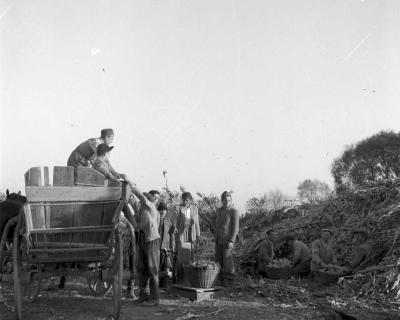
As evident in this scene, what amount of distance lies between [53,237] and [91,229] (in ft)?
1.50

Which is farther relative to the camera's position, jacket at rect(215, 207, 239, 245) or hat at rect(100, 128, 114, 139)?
jacket at rect(215, 207, 239, 245)

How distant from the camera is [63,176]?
5.78 meters

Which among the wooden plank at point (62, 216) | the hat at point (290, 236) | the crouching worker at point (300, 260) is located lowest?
the crouching worker at point (300, 260)

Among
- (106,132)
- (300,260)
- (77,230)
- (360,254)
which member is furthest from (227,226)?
(77,230)

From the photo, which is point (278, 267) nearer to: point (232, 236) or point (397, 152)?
point (232, 236)

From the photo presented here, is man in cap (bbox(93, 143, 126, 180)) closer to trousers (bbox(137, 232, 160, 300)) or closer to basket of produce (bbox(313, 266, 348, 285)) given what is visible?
trousers (bbox(137, 232, 160, 300))

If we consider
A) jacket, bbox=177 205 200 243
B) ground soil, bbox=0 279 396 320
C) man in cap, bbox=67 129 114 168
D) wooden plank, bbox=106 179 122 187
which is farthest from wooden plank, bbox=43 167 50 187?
jacket, bbox=177 205 200 243

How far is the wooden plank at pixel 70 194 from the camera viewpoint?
549 cm

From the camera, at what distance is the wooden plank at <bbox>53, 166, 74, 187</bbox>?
574 centimetres

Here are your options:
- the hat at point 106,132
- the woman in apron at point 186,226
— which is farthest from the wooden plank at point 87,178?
the woman in apron at point 186,226

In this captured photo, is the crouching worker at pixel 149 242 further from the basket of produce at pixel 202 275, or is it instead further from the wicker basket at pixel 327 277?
the wicker basket at pixel 327 277

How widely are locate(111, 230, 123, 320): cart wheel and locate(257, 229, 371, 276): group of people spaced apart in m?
5.22

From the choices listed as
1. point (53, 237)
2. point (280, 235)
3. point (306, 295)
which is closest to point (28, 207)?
point (53, 237)

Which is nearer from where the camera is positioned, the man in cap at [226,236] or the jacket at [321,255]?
the man in cap at [226,236]
